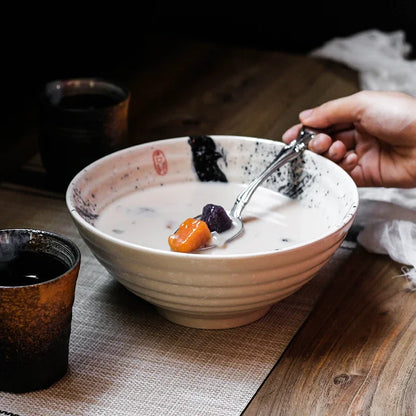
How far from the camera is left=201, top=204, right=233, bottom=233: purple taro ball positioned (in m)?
1.13

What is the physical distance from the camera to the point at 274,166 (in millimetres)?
1293

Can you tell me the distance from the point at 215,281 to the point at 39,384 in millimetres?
252

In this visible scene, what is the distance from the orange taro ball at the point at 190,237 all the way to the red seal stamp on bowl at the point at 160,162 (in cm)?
26

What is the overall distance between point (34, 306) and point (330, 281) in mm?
522

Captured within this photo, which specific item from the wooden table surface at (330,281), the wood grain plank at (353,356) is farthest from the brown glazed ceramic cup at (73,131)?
the wood grain plank at (353,356)

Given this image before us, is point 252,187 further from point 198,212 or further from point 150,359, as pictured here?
point 150,359

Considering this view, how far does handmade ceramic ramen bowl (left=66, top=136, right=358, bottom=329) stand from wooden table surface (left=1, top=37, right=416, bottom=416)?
108 mm

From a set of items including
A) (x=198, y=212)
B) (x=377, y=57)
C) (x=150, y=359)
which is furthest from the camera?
(x=377, y=57)

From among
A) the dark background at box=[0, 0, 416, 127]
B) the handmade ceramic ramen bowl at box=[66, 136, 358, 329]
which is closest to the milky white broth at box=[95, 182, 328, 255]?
the handmade ceramic ramen bowl at box=[66, 136, 358, 329]

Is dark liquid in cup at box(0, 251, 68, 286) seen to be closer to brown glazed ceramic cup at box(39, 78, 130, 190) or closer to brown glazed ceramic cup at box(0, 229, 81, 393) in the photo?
brown glazed ceramic cup at box(0, 229, 81, 393)

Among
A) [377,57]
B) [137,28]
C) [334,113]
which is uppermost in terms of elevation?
[334,113]

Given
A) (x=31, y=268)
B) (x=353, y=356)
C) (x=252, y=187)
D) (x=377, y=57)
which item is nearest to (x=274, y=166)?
(x=252, y=187)

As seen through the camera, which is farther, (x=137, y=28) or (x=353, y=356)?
(x=137, y=28)

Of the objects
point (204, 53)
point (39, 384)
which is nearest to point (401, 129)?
point (39, 384)
